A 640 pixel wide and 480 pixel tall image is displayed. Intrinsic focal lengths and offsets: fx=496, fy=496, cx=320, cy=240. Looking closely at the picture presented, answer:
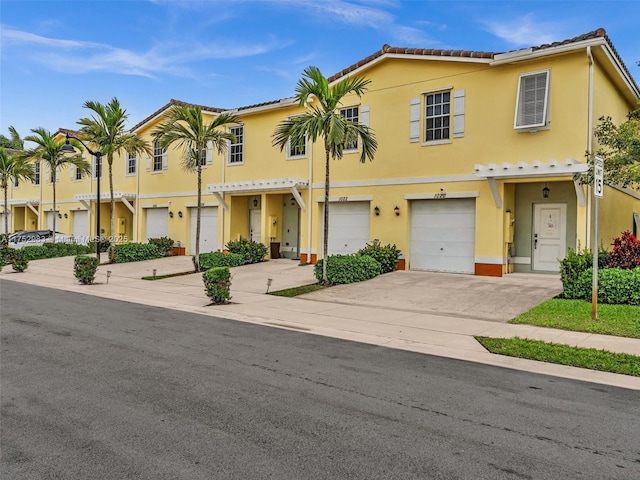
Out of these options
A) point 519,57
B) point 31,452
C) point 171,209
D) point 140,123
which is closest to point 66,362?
point 31,452

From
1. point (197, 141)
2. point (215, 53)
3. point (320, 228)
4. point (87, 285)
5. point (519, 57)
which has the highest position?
point (215, 53)

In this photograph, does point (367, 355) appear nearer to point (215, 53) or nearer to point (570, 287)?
point (570, 287)

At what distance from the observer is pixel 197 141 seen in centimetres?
1906

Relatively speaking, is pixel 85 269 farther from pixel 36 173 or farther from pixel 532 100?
pixel 36 173

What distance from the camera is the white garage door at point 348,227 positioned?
18969mm

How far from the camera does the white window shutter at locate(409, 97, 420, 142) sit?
17250mm

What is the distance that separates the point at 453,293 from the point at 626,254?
4238mm

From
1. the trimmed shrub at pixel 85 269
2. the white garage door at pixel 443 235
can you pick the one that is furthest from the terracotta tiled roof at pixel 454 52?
the trimmed shrub at pixel 85 269

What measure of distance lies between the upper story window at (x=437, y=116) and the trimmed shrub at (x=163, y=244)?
14.6 meters

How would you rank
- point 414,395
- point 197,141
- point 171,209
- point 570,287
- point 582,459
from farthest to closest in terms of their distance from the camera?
1. point 171,209
2. point 197,141
3. point 570,287
4. point 414,395
5. point 582,459

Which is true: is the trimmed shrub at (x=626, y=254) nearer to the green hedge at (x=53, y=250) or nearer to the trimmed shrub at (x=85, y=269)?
the trimmed shrub at (x=85, y=269)

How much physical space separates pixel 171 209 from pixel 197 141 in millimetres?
8218

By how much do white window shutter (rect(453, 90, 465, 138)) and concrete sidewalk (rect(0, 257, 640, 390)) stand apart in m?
4.78

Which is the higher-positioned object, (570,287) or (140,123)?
(140,123)
